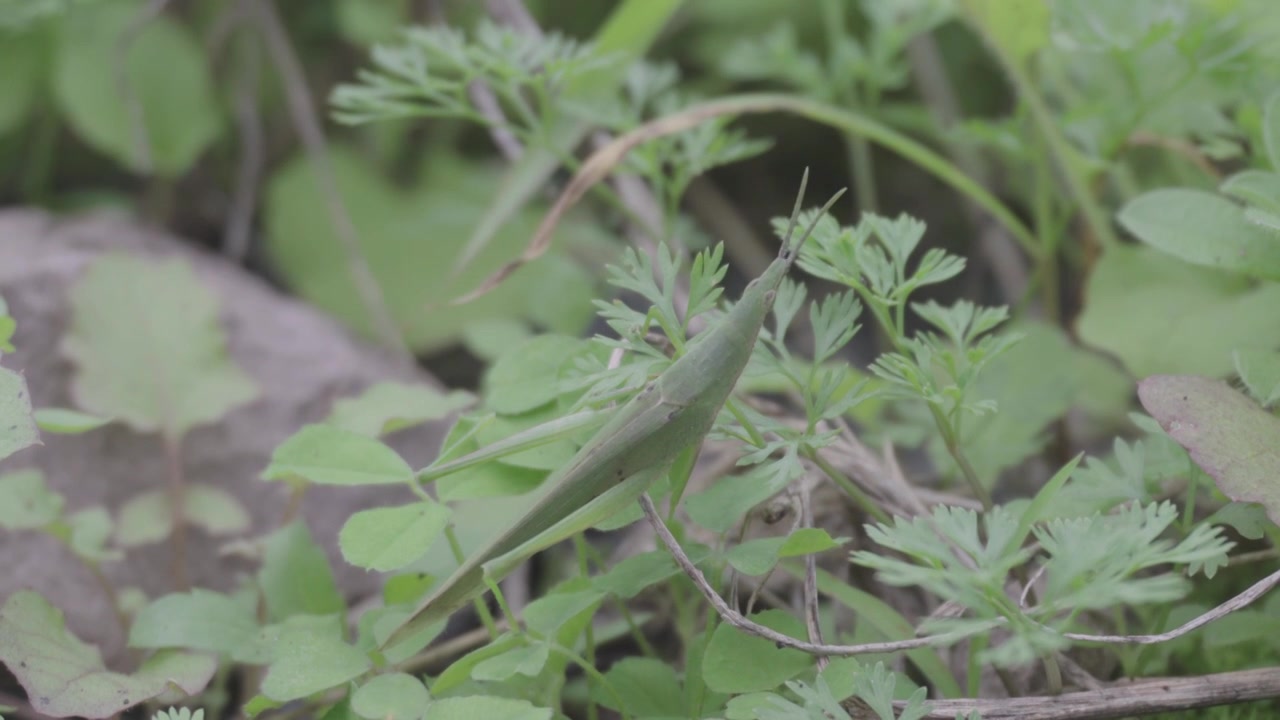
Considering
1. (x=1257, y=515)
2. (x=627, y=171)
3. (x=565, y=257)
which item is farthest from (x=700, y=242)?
(x=1257, y=515)

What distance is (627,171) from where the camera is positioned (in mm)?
1416

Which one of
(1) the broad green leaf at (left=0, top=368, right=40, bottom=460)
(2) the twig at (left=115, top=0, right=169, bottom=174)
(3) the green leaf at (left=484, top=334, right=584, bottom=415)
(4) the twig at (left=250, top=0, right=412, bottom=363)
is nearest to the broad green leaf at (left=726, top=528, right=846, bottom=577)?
(3) the green leaf at (left=484, top=334, right=584, bottom=415)

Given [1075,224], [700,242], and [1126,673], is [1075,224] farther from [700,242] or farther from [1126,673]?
[1126,673]

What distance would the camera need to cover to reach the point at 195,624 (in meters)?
1.02

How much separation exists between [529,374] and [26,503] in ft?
1.87

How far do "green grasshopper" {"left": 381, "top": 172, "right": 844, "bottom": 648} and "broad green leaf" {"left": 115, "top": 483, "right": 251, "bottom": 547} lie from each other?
660 mm

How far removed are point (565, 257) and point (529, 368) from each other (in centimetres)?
104

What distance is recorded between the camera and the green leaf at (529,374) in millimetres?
1006

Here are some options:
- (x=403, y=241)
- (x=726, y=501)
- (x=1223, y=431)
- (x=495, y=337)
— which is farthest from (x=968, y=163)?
(x=726, y=501)

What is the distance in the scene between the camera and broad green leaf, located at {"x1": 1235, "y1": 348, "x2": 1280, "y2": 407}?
35.8 inches

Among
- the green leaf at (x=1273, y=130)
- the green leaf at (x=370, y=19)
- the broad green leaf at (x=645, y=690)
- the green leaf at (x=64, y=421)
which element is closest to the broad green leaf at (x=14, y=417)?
the green leaf at (x=64, y=421)

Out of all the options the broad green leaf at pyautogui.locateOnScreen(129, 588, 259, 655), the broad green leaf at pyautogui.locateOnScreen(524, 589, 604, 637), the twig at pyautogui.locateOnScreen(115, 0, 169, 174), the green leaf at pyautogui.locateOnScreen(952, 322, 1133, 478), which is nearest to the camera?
the broad green leaf at pyautogui.locateOnScreen(524, 589, 604, 637)

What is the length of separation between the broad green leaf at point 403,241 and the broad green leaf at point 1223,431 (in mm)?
1251

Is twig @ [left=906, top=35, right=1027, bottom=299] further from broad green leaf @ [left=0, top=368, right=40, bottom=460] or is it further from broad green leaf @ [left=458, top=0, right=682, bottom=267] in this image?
broad green leaf @ [left=0, top=368, right=40, bottom=460]
